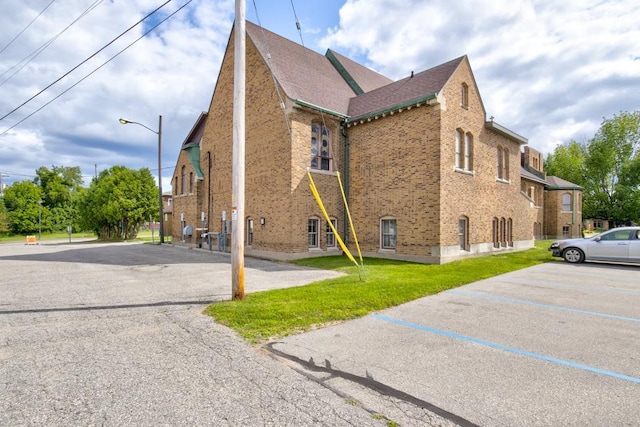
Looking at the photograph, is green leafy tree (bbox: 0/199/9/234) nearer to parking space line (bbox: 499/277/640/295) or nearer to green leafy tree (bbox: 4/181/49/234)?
green leafy tree (bbox: 4/181/49/234)

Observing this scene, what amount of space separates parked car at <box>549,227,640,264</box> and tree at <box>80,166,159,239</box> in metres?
36.4

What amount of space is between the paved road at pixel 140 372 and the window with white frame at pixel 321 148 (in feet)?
34.0

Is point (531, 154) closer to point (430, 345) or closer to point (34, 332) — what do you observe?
point (430, 345)

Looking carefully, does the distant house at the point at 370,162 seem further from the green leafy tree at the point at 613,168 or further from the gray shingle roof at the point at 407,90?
the green leafy tree at the point at 613,168

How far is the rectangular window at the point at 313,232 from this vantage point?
53.3 feet

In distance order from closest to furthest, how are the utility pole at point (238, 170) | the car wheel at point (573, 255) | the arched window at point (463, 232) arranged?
1. the utility pole at point (238, 170)
2. the car wheel at point (573, 255)
3. the arched window at point (463, 232)

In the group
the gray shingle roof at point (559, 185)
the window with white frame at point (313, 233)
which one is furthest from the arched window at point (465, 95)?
the gray shingle roof at point (559, 185)

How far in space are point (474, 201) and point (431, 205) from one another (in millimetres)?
3893

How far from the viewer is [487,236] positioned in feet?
57.5

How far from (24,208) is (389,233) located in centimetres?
6889

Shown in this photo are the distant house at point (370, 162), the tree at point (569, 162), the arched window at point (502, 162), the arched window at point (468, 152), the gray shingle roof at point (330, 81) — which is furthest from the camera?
the tree at point (569, 162)

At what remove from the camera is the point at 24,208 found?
185 ft

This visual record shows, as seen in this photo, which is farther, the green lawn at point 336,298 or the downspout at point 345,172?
the downspout at point 345,172

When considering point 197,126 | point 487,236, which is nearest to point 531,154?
point 487,236
